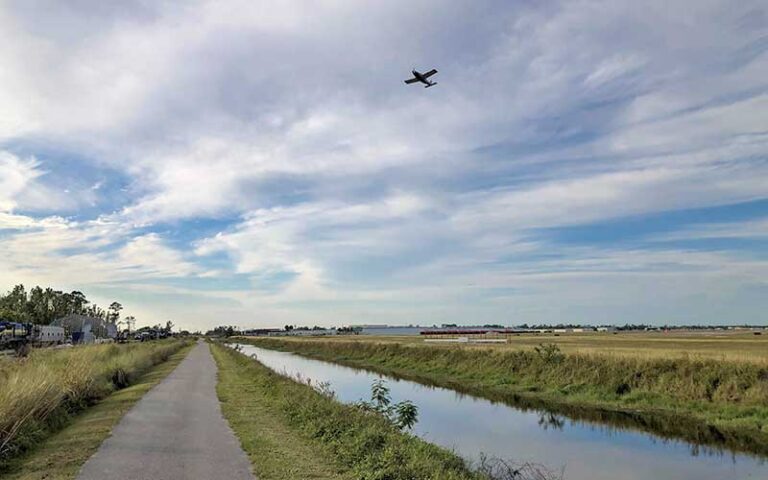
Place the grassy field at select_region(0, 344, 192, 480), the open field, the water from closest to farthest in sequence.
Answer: the grassy field at select_region(0, 344, 192, 480)
the water
the open field

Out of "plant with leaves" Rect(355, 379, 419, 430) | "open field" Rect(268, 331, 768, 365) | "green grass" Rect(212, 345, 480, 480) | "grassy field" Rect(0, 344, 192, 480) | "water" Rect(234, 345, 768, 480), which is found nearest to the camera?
"grassy field" Rect(0, 344, 192, 480)

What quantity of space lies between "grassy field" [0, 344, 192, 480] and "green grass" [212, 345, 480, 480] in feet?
10.4

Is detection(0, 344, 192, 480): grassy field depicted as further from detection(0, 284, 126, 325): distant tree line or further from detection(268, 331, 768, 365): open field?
detection(0, 284, 126, 325): distant tree line

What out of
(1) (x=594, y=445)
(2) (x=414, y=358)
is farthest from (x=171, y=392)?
(2) (x=414, y=358)

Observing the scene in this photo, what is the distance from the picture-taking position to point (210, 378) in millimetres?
32312

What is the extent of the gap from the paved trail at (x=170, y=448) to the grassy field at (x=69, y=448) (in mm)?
236

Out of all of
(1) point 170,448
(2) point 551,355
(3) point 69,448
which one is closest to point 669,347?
(2) point 551,355

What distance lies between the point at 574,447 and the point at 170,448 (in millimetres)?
14794

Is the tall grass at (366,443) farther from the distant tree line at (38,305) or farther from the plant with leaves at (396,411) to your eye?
the distant tree line at (38,305)

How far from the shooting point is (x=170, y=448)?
471 inches

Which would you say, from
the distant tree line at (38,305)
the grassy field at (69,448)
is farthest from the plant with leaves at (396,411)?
the distant tree line at (38,305)

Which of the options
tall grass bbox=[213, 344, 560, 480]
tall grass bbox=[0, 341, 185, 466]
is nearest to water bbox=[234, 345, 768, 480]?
tall grass bbox=[213, 344, 560, 480]

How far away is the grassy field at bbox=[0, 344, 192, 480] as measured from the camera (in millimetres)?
9984

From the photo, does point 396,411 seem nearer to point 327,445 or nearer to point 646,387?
point 327,445
